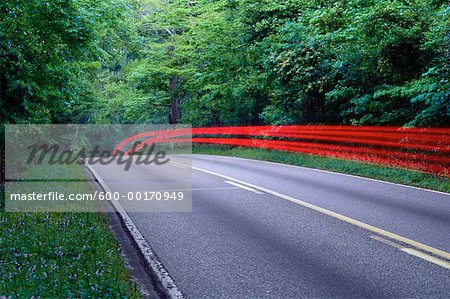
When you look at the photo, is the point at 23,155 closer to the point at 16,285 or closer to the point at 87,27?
the point at 87,27

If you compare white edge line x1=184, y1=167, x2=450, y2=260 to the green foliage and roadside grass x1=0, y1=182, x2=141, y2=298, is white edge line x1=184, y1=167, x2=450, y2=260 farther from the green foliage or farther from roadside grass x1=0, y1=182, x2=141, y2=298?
the green foliage

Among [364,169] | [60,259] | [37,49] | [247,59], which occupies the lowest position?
[364,169]

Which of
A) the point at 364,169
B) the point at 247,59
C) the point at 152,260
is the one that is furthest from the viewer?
the point at 247,59

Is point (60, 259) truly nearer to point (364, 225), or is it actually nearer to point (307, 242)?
point (307, 242)

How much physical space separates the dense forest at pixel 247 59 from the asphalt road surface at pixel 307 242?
4.74 meters

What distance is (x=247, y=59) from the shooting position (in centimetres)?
2880

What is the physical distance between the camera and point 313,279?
5.45 metres

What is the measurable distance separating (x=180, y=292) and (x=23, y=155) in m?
10.9

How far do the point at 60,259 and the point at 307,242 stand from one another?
3.58 meters

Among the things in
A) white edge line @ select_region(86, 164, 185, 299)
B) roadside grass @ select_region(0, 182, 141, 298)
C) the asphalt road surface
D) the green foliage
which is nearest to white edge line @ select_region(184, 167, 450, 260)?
the asphalt road surface

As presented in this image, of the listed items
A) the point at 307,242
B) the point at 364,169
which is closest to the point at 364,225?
the point at 307,242

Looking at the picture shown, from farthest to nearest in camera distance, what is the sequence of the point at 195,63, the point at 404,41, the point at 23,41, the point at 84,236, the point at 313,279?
the point at 195,63, the point at 404,41, the point at 23,41, the point at 84,236, the point at 313,279

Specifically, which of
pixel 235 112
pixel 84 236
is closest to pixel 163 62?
pixel 235 112

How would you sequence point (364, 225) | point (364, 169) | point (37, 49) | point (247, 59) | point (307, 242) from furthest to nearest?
point (247, 59), point (364, 169), point (37, 49), point (364, 225), point (307, 242)
